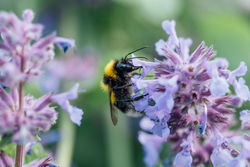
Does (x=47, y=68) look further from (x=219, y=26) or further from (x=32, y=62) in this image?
(x=32, y=62)

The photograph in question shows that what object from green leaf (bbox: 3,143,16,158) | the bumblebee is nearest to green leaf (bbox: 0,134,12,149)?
green leaf (bbox: 3,143,16,158)

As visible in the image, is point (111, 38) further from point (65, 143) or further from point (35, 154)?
point (35, 154)

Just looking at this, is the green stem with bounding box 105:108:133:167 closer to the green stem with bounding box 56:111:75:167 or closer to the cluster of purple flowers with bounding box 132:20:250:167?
the green stem with bounding box 56:111:75:167

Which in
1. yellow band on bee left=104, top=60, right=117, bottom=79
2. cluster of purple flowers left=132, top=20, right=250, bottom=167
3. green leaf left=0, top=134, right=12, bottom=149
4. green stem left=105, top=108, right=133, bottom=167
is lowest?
green stem left=105, top=108, right=133, bottom=167

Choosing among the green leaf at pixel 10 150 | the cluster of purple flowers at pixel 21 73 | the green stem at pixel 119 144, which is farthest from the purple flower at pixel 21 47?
the green stem at pixel 119 144

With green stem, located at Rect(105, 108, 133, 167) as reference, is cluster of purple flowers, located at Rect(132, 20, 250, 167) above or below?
above

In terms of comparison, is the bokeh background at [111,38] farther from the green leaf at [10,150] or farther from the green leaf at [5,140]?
the green leaf at [5,140]
